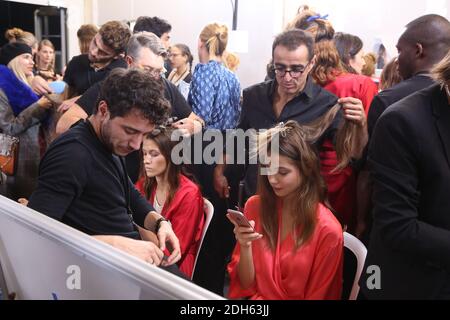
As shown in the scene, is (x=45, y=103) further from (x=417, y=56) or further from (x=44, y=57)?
(x=44, y=57)

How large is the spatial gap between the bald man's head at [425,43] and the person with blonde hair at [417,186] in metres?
0.72

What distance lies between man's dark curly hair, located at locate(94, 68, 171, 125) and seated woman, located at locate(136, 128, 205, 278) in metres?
0.80

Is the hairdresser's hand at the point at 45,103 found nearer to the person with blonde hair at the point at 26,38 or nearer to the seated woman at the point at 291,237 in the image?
the person with blonde hair at the point at 26,38

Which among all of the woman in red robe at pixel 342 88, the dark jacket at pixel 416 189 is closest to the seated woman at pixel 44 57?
the woman in red robe at pixel 342 88

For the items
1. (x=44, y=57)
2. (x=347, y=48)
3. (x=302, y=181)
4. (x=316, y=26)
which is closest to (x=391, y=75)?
(x=347, y=48)

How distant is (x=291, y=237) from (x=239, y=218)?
1.21 feet

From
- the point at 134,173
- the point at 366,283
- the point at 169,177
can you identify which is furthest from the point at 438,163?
the point at 134,173

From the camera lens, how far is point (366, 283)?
4.19 feet

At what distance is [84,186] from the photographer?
1313mm

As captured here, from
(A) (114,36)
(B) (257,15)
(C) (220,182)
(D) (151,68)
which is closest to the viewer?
(D) (151,68)

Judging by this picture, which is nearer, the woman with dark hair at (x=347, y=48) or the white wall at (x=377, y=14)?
the woman with dark hair at (x=347, y=48)

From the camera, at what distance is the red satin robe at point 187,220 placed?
2.07 m

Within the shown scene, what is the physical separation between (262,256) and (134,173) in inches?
36.1

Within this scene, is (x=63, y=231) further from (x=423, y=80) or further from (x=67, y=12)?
(x=67, y=12)
